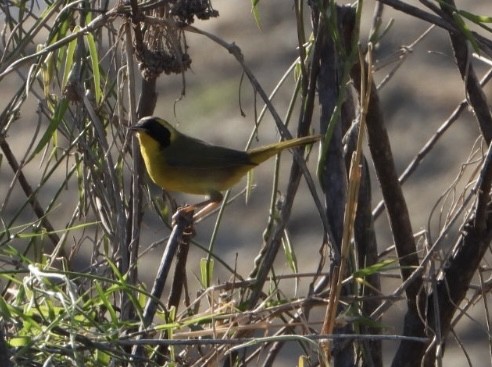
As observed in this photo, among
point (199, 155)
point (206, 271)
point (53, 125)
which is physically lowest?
point (206, 271)

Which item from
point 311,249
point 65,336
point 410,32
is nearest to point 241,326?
point 65,336

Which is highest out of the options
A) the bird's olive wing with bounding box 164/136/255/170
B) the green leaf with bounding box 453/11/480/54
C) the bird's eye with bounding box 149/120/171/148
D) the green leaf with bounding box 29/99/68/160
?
the green leaf with bounding box 453/11/480/54

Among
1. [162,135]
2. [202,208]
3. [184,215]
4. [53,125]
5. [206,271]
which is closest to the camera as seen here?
[53,125]

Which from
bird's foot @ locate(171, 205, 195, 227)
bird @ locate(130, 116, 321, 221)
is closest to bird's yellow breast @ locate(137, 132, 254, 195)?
bird @ locate(130, 116, 321, 221)

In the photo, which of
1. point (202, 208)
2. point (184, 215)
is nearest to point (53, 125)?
point (184, 215)

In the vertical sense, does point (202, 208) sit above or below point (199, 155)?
below

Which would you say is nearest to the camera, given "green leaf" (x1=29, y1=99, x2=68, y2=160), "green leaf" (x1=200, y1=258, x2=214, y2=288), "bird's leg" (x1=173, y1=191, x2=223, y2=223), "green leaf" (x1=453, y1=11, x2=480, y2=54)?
"green leaf" (x1=453, y1=11, x2=480, y2=54)

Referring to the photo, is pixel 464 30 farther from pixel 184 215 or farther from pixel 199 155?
pixel 199 155

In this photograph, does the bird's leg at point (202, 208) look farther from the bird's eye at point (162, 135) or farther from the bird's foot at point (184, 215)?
the bird's eye at point (162, 135)

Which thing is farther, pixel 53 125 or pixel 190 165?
pixel 190 165

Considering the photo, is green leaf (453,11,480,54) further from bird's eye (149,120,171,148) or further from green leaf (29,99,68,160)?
bird's eye (149,120,171,148)

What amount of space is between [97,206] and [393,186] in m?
0.57

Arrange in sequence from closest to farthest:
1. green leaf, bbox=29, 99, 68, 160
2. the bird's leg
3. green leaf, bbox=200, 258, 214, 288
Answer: green leaf, bbox=29, 99, 68, 160
green leaf, bbox=200, 258, 214, 288
the bird's leg

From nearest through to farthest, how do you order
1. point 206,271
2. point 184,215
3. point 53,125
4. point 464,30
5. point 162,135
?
point 464,30
point 53,125
point 206,271
point 184,215
point 162,135
